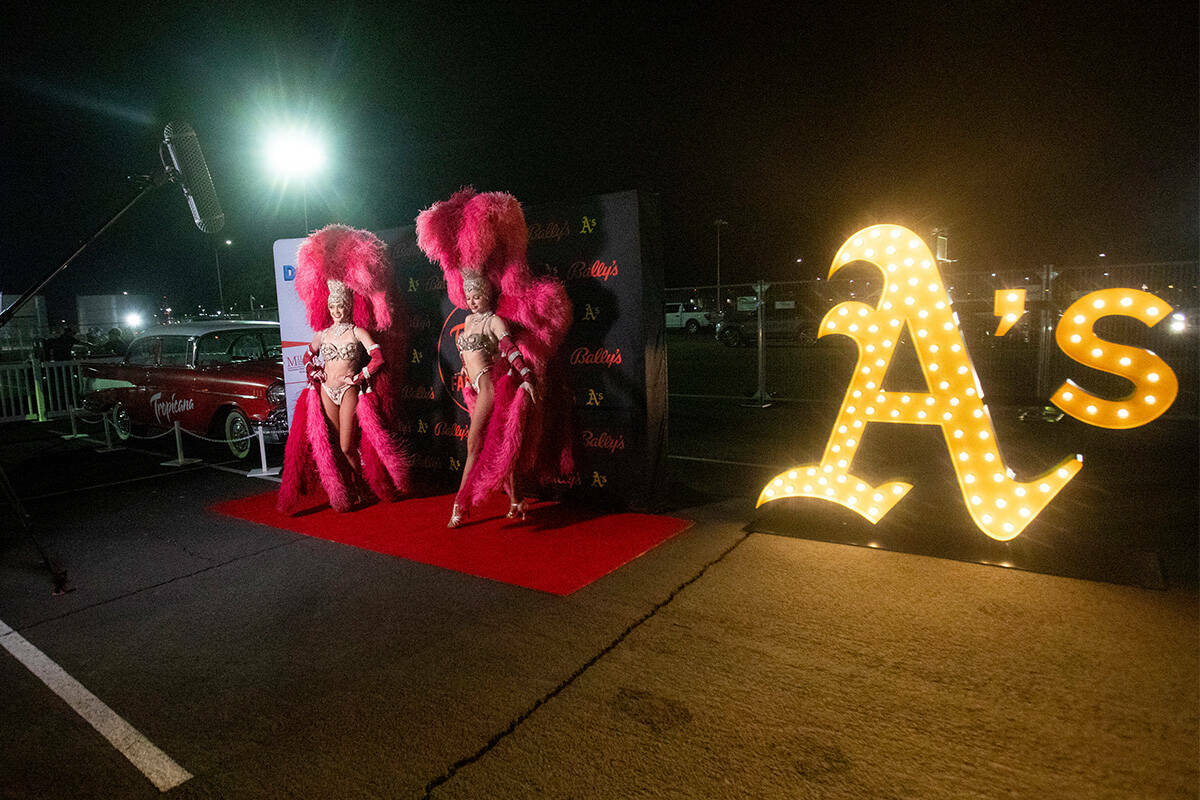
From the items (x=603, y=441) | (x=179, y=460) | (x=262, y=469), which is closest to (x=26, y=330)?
(x=179, y=460)

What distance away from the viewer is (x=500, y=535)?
203 inches

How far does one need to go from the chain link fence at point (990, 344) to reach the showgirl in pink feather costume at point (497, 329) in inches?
131

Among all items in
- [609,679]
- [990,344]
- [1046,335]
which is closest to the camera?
[609,679]

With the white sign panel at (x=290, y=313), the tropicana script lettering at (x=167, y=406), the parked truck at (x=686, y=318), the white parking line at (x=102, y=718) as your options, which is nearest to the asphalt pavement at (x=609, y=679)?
the white parking line at (x=102, y=718)

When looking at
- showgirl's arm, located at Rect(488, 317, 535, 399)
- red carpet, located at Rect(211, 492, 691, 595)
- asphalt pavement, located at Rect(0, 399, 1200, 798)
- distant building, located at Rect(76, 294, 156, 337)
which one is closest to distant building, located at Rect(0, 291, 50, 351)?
distant building, located at Rect(76, 294, 156, 337)

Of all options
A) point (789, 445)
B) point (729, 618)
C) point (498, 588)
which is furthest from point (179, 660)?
point (789, 445)

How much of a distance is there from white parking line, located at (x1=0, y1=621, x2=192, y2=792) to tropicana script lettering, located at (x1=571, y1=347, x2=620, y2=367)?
377 cm

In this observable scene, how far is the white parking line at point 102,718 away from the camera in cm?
249

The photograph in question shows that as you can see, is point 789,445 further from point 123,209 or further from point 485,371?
point 123,209

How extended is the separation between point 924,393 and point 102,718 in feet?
15.0

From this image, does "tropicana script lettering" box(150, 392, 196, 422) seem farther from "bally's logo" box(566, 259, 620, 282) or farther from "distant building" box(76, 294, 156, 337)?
"distant building" box(76, 294, 156, 337)

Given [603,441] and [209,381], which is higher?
[209,381]

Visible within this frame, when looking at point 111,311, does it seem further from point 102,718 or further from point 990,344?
point 102,718

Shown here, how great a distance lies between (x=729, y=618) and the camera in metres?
3.60
